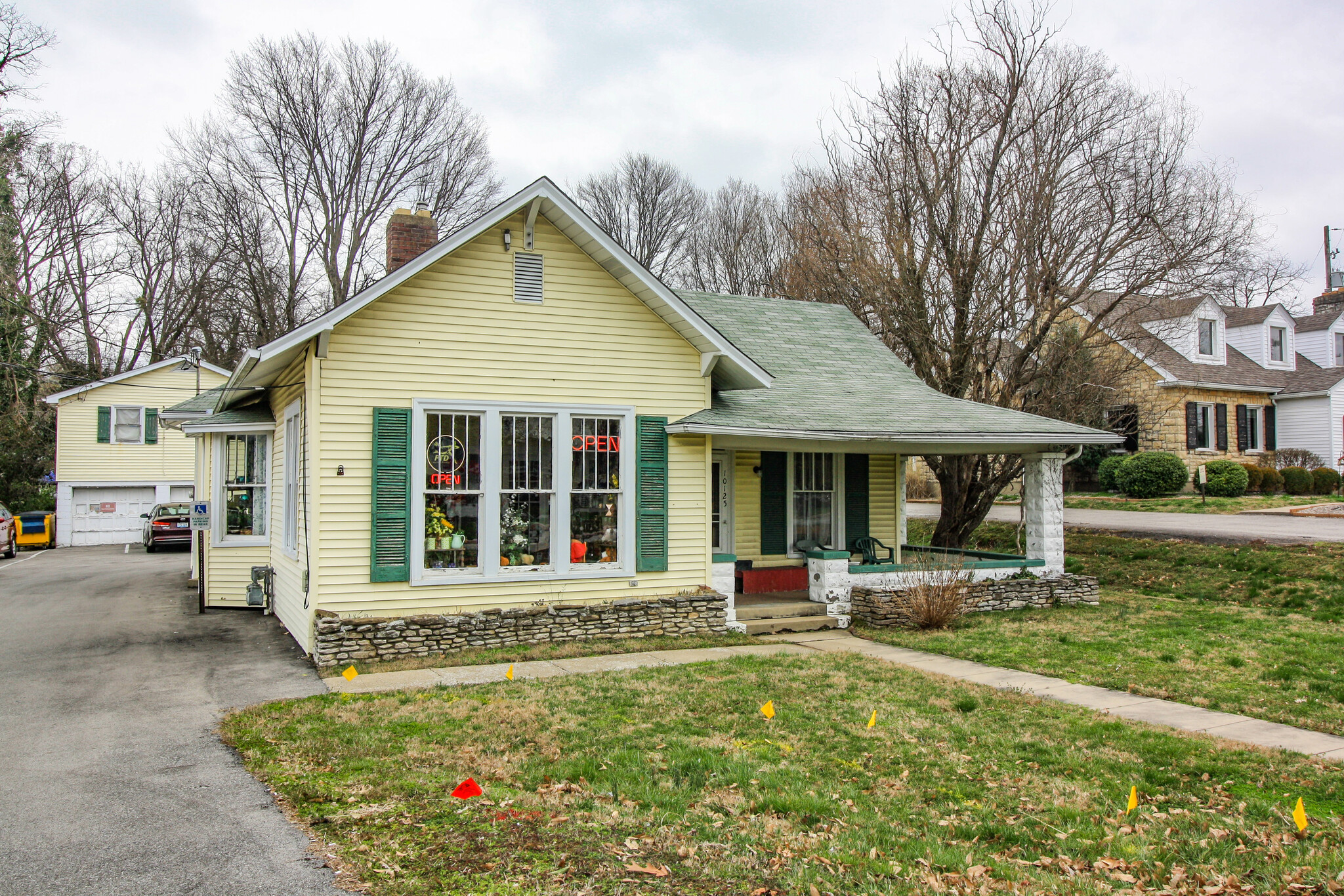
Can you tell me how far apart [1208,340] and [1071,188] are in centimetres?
1788

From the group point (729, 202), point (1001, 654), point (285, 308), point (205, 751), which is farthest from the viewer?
point (729, 202)

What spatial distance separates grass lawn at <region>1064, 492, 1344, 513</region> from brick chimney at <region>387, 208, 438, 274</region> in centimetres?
2049

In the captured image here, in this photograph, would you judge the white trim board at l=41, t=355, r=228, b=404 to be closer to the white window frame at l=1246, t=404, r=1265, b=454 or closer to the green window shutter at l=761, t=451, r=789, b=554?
the green window shutter at l=761, t=451, r=789, b=554

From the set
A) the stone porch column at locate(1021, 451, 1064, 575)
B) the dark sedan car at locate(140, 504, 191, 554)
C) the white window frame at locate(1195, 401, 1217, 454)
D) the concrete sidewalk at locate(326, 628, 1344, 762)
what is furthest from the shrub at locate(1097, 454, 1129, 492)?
the dark sedan car at locate(140, 504, 191, 554)

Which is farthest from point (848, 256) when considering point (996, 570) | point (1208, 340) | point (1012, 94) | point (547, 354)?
point (1208, 340)

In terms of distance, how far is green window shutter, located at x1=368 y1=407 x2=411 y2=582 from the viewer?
9586 millimetres

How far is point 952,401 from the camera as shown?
14336 millimetres

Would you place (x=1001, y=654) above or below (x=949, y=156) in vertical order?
below

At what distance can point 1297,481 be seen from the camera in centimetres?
2692

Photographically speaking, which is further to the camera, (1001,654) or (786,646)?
(786,646)

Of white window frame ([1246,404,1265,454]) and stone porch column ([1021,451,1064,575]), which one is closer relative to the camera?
stone porch column ([1021,451,1064,575])

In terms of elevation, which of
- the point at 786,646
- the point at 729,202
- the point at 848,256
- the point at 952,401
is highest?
the point at 729,202

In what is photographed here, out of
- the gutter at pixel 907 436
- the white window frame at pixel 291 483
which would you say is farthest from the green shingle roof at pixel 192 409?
the gutter at pixel 907 436

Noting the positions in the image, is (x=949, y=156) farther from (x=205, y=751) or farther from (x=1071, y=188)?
(x=205, y=751)
